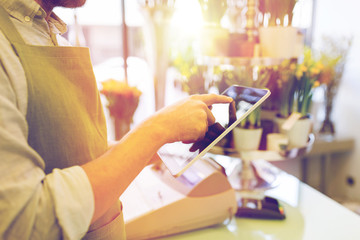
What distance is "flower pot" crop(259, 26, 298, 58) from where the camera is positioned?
1250mm

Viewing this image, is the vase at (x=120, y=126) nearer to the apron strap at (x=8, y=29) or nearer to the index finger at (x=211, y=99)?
the index finger at (x=211, y=99)

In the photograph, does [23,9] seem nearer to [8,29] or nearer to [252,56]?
[8,29]

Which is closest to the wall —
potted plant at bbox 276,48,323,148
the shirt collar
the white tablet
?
potted plant at bbox 276,48,323,148

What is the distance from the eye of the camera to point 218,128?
74 centimetres

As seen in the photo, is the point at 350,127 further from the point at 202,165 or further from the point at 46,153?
the point at 46,153

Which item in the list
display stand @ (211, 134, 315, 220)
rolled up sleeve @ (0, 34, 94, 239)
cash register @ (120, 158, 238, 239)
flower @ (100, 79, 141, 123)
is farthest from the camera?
flower @ (100, 79, 141, 123)

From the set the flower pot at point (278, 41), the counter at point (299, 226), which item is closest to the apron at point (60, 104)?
the counter at point (299, 226)

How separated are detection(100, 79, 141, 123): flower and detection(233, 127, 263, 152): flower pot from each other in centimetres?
51

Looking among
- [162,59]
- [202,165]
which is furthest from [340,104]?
[202,165]

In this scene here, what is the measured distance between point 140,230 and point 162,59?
130cm

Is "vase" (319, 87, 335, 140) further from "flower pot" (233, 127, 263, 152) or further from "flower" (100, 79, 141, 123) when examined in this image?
"flower" (100, 79, 141, 123)

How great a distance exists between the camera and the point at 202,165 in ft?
3.73

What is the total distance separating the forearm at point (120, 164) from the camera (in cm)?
56

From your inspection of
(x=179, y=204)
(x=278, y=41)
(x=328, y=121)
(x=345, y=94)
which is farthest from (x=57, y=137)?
(x=345, y=94)
